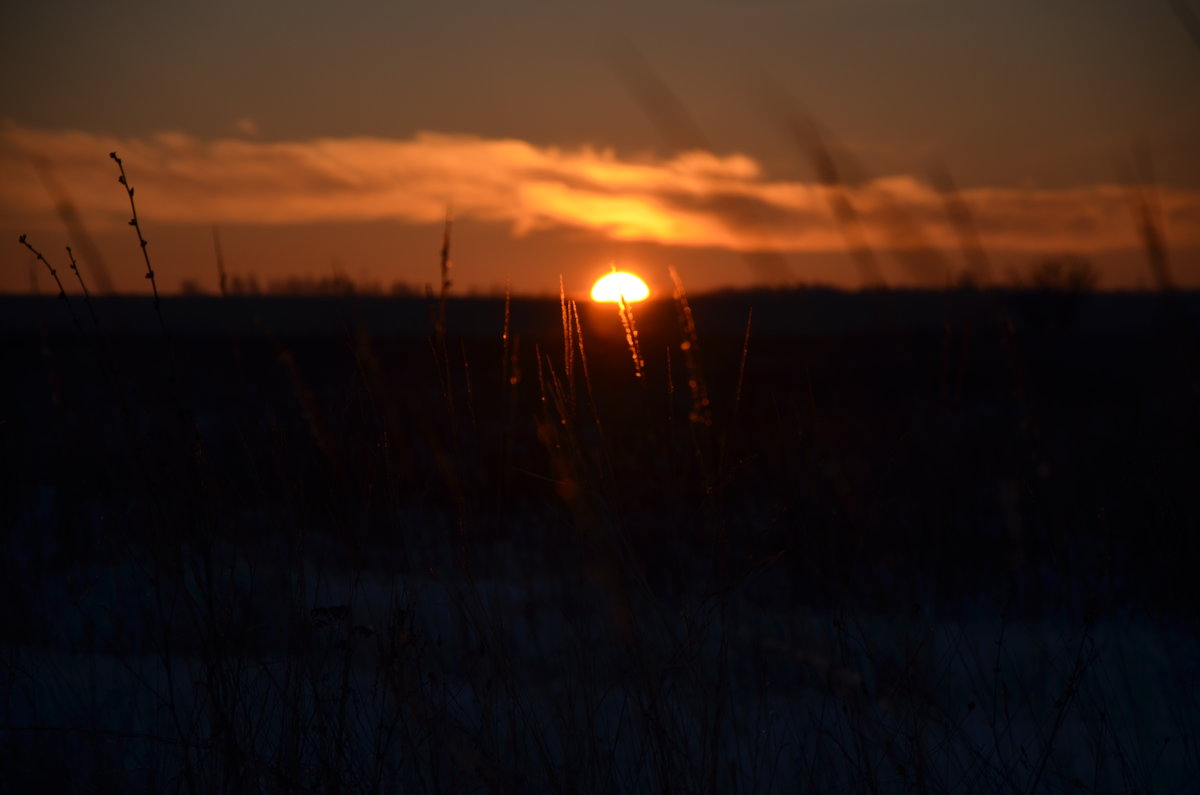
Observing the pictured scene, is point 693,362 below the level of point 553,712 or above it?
above

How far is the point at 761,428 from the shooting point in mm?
8938

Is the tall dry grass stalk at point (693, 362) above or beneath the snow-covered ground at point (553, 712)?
above

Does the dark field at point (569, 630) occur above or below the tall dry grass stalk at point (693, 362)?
below

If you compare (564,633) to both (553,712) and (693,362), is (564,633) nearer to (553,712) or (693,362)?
(553,712)

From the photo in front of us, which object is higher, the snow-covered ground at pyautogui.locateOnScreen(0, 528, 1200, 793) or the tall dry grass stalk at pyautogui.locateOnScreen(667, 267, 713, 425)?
the tall dry grass stalk at pyautogui.locateOnScreen(667, 267, 713, 425)

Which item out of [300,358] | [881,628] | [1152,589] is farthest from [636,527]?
[300,358]

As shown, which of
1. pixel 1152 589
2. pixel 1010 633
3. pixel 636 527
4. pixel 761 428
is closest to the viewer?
pixel 1010 633

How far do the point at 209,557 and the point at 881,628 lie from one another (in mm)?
2777

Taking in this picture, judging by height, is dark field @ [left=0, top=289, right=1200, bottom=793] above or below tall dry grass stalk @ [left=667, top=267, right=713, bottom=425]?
below

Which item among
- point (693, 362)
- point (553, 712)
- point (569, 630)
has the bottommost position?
point (553, 712)

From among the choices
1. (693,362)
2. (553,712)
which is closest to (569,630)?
(553,712)

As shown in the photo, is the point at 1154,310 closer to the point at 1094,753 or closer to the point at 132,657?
the point at 1094,753

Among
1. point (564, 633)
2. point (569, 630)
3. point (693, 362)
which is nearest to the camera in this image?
point (693, 362)

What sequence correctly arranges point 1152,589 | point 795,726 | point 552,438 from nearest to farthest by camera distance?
point 552,438 → point 795,726 → point 1152,589
